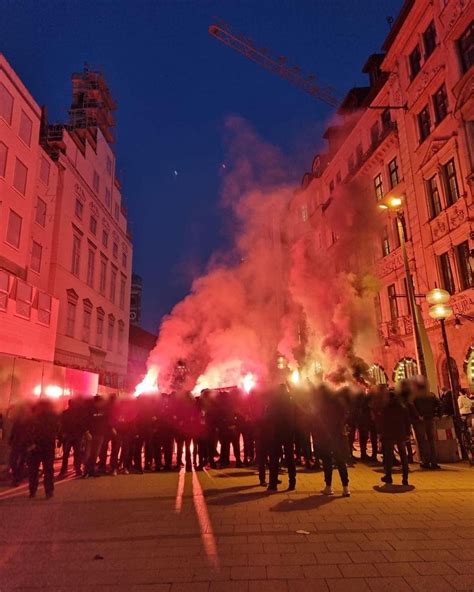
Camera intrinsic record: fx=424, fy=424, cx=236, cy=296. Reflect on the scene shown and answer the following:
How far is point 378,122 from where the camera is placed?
23234 millimetres

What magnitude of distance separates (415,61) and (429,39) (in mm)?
1306

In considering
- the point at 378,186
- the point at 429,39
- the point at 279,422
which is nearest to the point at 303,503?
the point at 279,422

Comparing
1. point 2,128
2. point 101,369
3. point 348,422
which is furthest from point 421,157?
point 101,369

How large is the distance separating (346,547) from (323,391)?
3.42m

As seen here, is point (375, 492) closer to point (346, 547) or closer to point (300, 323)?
point (346, 547)

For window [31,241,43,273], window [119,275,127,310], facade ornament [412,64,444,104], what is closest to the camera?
facade ornament [412,64,444,104]

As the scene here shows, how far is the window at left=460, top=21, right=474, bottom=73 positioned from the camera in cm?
1534

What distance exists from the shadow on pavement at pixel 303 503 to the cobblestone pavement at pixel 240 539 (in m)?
0.02

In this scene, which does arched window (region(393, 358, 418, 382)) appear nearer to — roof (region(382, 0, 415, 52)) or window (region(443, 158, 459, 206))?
window (region(443, 158, 459, 206))

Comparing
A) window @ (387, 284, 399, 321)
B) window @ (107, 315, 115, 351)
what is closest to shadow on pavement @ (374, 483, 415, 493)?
window @ (387, 284, 399, 321)

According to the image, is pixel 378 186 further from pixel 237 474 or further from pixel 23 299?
pixel 23 299

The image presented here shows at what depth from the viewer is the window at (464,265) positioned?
15805mm

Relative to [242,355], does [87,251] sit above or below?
above

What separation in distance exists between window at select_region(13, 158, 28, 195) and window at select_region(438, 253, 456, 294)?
67.1ft
